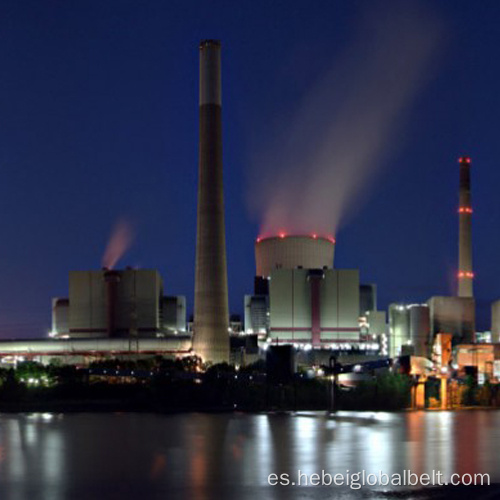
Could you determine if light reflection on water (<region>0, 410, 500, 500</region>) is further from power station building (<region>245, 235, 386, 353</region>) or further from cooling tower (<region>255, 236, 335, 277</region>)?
cooling tower (<region>255, 236, 335, 277</region>)

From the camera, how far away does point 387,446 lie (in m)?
18.8

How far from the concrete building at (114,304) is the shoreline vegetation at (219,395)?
4257 cm

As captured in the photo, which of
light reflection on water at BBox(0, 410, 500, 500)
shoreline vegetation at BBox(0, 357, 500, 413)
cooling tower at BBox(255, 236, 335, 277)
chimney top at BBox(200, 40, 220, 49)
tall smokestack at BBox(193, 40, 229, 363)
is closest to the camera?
light reflection on water at BBox(0, 410, 500, 500)

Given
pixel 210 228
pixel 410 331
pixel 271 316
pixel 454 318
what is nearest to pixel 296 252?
pixel 271 316

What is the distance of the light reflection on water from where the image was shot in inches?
508

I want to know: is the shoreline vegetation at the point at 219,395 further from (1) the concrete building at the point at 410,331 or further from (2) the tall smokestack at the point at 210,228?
(1) the concrete building at the point at 410,331

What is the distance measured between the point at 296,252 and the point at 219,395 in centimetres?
5707

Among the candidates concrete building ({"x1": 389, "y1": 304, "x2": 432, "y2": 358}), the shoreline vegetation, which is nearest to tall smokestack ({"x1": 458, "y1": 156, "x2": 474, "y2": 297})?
concrete building ({"x1": 389, "y1": 304, "x2": 432, "y2": 358})

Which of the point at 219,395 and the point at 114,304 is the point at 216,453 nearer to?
the point at 219,395

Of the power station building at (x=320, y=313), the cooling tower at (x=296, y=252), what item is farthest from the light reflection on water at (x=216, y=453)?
the cooling tower at (x=296, y=252)

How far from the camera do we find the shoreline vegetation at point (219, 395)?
117 feet

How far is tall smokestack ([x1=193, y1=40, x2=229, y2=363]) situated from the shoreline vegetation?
28.5m

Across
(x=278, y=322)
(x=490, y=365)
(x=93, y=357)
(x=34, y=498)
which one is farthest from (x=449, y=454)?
(x=278, y=322)

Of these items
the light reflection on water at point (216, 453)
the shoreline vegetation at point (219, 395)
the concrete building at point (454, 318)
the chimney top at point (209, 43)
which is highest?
the chimney top at point (209, 43)
